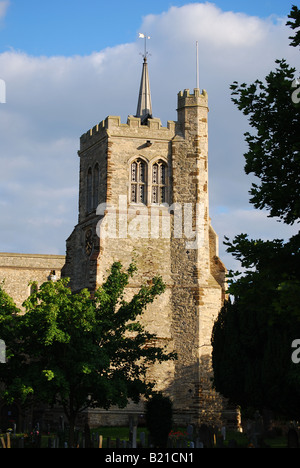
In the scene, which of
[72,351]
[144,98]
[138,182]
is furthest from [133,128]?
[72,351]

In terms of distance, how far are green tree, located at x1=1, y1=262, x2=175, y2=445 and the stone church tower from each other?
18.1 feet

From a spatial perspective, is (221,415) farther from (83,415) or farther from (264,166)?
(264,166)

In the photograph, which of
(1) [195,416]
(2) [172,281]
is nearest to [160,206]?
(2) [172,281]

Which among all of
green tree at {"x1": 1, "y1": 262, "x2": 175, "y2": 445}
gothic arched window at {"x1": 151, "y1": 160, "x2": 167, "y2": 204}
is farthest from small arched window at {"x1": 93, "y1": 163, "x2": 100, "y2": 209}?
green tree at {"x1": 1, "y1": 262, "x2": 175, "y2": 445}

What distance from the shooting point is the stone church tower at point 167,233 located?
34312mm

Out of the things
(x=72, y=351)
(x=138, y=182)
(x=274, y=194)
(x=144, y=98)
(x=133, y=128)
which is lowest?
(x=72, y=351)

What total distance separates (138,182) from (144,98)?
25.8 feet

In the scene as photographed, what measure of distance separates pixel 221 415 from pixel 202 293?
5836 mm

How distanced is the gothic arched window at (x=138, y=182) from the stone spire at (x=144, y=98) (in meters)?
4.86

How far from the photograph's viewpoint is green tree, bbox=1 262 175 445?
25.6m

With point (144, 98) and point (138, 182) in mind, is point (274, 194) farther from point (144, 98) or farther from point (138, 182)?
point (144, 98)

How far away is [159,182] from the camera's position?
37062mm

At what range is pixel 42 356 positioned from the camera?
27.2 metres
